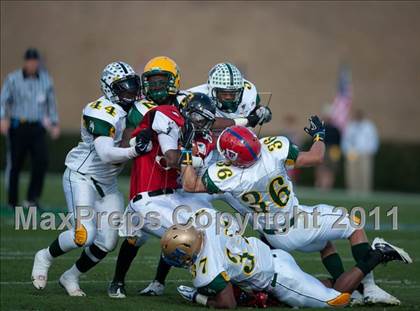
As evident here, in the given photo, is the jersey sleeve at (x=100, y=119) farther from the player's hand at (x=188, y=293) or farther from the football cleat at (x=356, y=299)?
the football cleat at (x=356, y=299)

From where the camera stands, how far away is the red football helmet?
6.41 metres

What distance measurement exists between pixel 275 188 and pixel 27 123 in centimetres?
692

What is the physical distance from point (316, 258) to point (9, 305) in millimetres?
3821

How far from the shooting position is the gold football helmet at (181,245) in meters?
6.25

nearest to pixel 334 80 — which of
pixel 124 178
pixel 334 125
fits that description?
pixel 334 125

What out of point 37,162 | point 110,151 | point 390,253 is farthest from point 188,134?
point 37,162

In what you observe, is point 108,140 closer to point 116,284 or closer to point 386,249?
point 116,284

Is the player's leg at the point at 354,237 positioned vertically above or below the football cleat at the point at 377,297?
above

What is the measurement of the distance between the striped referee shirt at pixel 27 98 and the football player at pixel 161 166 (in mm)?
5822

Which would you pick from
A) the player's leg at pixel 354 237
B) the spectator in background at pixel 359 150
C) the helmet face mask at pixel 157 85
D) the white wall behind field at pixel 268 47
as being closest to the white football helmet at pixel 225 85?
the helmet face mask at pixel 157 85

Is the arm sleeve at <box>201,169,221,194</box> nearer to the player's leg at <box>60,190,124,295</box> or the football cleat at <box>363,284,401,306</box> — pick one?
the player's leg at <box>60,190,124,295</box>

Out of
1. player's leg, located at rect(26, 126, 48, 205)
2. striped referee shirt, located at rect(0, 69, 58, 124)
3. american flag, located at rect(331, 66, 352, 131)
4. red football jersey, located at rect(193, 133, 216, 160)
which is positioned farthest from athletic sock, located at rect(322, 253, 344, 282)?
american flag, located at rect(331, 66, 352, 131)

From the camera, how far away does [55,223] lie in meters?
11.6

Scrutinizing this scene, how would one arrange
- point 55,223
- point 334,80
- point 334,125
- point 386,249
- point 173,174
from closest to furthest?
point 386,249, point 173,174, point 55,223, point 334,125, point 334,80
